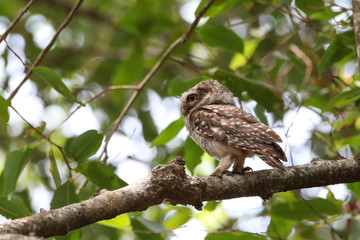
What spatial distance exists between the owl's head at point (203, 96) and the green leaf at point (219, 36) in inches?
18.7

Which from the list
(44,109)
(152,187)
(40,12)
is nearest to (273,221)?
(152,187)

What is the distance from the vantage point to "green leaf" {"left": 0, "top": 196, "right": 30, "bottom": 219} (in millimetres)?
2743

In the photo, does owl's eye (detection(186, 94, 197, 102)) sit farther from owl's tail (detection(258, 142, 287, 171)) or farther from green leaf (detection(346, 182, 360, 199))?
green leaf (detection(346, 182, 360, 199))

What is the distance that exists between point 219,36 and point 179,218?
137cm

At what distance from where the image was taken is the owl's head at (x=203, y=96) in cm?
419

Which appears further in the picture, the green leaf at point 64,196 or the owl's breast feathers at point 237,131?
the owl's breast feathers at point 237,131

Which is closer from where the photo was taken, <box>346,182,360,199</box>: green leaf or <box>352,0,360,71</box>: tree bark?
<box>352,0,360,71</box>: tree bark

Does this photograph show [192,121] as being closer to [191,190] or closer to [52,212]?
Answer: [191,190]

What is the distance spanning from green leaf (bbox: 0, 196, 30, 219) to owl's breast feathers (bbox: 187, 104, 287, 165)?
1282 mm

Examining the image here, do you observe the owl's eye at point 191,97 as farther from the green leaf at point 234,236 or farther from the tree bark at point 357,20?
the tree bark at point 357,20

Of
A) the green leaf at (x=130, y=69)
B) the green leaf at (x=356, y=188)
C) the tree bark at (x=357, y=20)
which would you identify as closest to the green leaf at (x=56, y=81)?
the tree bark at (x=357, y=20)

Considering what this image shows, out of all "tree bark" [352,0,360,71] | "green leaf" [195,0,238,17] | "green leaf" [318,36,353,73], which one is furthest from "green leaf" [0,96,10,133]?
"green leaf" [318,36,353,73]

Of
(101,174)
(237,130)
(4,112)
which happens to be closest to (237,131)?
(237,130)

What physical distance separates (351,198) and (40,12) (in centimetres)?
503
